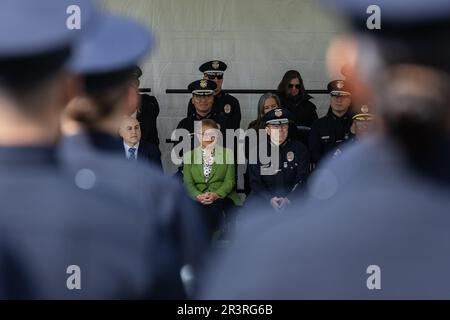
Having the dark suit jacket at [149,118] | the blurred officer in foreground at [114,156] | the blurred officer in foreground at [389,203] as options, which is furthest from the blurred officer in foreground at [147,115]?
the blurred officer in foreground at [389,203]

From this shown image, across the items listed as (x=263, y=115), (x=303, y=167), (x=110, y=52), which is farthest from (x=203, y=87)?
(x=110, y=52)

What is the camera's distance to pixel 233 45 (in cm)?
176

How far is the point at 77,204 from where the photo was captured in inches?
38.4

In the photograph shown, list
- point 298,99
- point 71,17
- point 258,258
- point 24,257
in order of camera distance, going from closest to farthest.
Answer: point 258,258
point 24,257
point 71,17
point 298,99

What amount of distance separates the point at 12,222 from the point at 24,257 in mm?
50

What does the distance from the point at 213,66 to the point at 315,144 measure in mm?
386

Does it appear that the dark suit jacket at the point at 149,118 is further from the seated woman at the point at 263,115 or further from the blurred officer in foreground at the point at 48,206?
the blurred officer in foreground at the point at 48,206

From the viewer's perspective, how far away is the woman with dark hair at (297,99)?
5.37 ft

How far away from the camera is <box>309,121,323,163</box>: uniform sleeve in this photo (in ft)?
4.73

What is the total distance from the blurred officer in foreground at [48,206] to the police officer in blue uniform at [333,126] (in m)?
0.47

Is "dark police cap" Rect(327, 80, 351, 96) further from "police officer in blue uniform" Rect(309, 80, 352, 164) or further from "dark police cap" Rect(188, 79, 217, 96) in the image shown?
"dark police cap" Rect(188, 79, 217, 96)

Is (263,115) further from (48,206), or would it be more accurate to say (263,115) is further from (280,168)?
(48,206)
